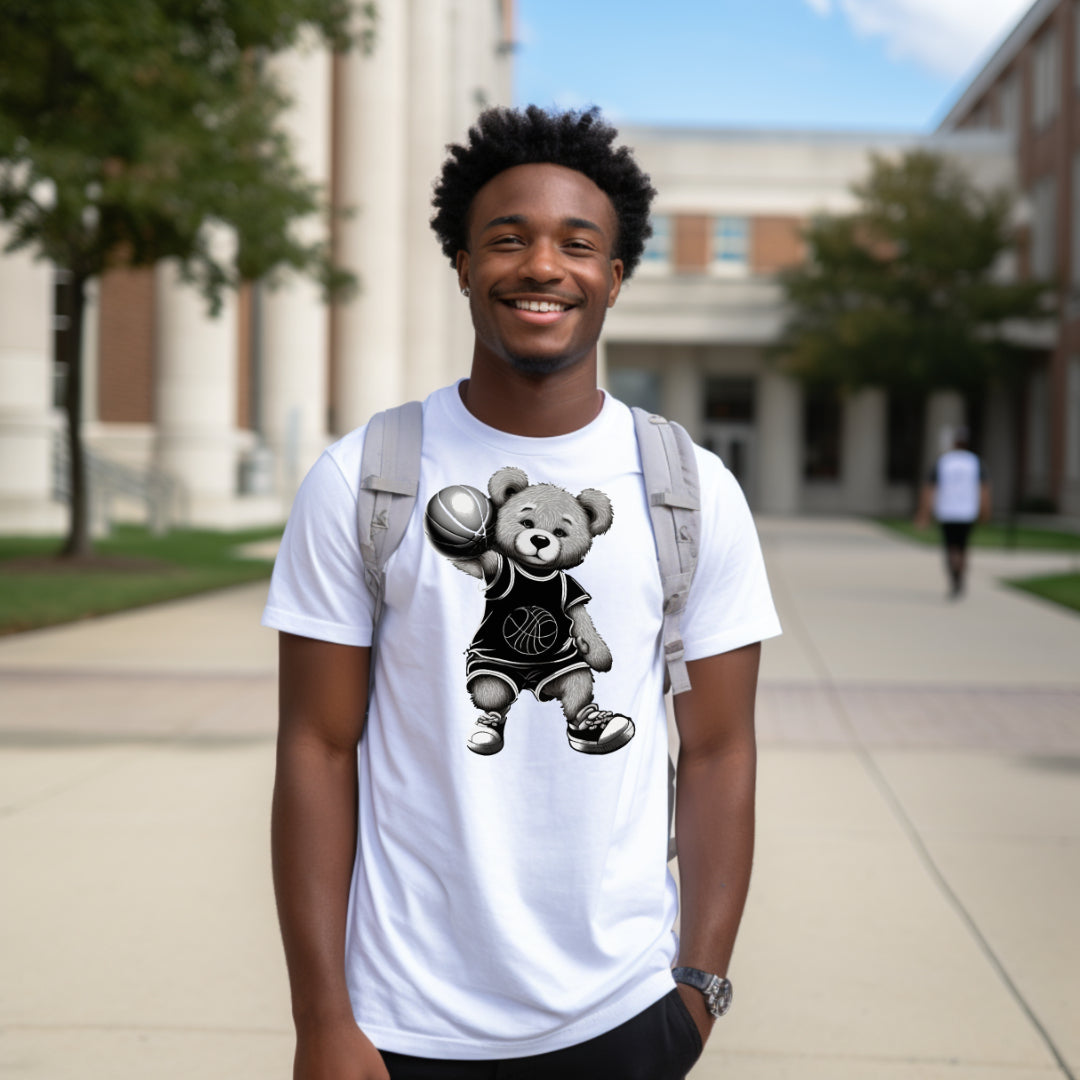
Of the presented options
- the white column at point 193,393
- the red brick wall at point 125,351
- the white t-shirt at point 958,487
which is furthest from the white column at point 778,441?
the white t-shirt at point 958,487

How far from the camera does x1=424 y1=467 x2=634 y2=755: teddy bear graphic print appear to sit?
1.90m

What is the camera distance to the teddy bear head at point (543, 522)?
192 centimetres

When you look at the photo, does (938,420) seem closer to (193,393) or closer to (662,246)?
(662,246)

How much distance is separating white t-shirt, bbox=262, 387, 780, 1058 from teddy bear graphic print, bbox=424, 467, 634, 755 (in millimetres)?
13

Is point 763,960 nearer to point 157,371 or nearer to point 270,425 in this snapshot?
point 157,371

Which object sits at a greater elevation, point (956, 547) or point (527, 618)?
point (527, 618)

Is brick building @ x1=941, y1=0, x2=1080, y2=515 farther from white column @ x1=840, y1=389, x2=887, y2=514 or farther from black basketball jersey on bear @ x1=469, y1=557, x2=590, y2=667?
black basketball jersey on bear @ x1=469, y1=557, x2=590, y2=667

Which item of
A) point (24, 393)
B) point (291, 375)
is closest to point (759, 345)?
point (291, 375)

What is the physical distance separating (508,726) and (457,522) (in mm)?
264

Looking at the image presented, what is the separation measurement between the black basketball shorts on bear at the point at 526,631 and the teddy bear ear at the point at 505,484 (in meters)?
0.08

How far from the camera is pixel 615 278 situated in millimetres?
2184

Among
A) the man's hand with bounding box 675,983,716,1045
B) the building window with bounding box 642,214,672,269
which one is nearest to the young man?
the man's hand with bounding box 675,983,716,1045

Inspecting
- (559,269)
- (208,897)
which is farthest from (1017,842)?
(559,269)

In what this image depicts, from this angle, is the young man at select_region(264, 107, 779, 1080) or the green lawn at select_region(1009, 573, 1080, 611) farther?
the green lawn at select_region(1009, 573, 1080, 611)
